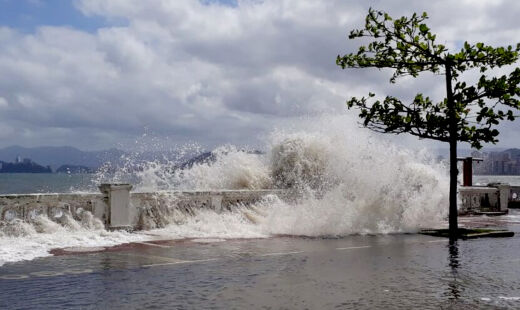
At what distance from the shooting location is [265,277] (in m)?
9.16

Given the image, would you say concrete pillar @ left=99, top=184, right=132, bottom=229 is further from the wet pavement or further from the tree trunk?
the tree trunk

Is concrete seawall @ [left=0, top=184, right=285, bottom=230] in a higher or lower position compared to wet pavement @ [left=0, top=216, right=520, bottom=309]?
higher

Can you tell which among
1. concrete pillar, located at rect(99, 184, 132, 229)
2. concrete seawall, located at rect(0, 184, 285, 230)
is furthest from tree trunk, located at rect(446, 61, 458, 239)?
concrete pillar, located at rect(99, 184, 132, 229)

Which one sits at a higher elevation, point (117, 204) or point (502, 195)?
point (117, 204)

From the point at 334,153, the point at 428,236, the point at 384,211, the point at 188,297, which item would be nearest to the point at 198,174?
the point at 334,153

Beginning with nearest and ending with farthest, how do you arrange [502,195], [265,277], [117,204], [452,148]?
[265,277] < [117,204] < [452,148] < [502,195]

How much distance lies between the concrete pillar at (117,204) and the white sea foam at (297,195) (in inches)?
13.2

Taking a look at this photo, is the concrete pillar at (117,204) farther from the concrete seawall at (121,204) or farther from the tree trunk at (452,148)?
the tree trunk at (452,148)

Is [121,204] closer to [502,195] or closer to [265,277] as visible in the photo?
[265,277]

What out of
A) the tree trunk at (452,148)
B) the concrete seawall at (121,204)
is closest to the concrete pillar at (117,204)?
the concrete seawall at (121,204)

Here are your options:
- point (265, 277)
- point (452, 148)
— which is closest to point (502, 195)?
point (452, 148)

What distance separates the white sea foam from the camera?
516 inches

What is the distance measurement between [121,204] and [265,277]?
19.9 ft

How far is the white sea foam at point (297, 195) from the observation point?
13.1 m
